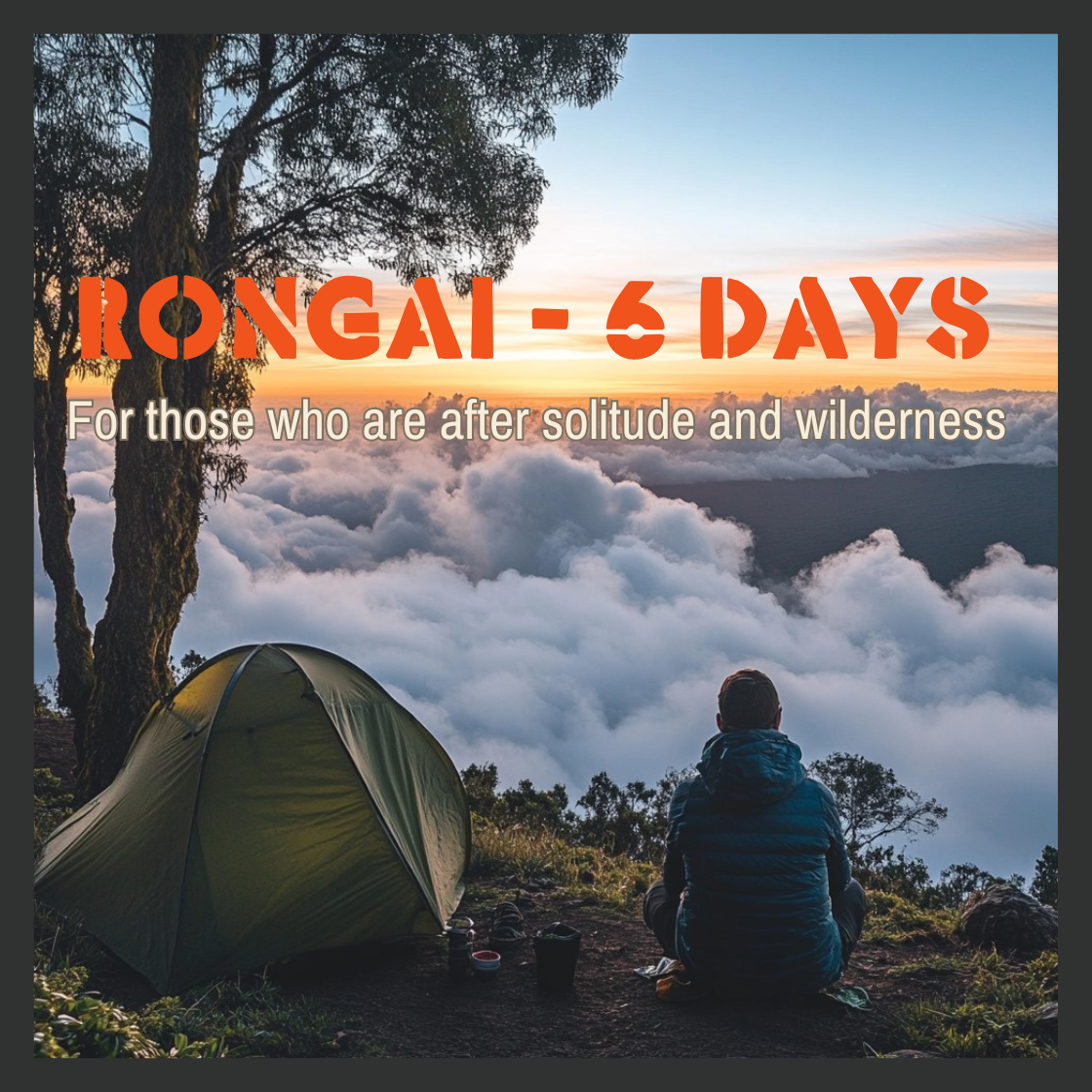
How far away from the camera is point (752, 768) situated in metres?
4.28

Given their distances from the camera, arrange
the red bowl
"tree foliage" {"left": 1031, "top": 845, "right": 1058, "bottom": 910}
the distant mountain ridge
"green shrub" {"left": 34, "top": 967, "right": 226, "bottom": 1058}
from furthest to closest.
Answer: the distant mountain ridge < "tree foliage" {"left": 1031, "top": 845, "right": 1058, "bottom": 910} < the red bowl < "green shrub" {"left": 34, "top": 967, "right": 226, "bottom": 1058}

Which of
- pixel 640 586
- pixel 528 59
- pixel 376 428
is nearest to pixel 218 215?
pixel 528 59

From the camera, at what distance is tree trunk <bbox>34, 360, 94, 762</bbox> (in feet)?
37.7

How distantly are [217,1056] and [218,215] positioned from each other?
7972mm

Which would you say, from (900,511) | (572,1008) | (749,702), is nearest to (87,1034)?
(572,1008)

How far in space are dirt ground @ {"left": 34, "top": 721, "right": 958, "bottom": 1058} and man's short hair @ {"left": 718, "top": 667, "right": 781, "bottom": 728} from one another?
1385 millimetres

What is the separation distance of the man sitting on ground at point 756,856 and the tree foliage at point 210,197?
5.64 meters

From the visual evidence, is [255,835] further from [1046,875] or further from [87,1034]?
[1046,875]

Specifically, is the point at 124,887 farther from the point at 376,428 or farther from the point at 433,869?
the point at 376,428

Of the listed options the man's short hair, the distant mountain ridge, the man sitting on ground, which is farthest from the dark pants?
the distant mountain ridge

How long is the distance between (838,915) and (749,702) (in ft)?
3.98

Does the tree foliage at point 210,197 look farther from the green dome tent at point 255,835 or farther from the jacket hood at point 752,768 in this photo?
the jacket hood at point 752,768

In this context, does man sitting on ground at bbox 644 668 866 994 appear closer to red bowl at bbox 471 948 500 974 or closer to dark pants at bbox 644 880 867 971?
dark pants at bbox 644 880 867 971

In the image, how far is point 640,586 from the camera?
87750 millimetres
